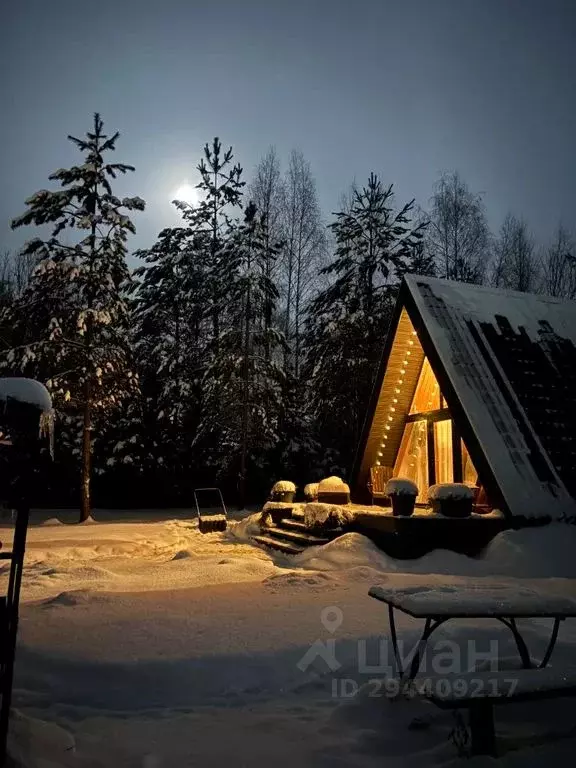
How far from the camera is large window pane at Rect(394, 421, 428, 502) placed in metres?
14.7

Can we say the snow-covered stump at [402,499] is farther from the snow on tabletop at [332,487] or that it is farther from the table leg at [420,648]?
the table leg at [420,648]

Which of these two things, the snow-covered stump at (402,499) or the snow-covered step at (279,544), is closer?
the snow-covered stump at (402,499)

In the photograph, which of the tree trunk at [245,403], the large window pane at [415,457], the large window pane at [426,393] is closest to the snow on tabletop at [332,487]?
A: the large window pane at [415,457]

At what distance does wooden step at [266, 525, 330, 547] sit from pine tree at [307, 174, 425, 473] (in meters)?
11.0

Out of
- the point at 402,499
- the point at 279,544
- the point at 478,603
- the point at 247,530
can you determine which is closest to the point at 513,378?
the point at 402,499

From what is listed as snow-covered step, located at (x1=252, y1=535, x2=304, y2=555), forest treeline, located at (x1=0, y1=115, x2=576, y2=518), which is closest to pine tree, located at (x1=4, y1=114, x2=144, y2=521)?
forest treeline, located at (x1=0, y1=115, x2=576, y2=518)

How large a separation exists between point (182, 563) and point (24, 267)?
3255 centimetres

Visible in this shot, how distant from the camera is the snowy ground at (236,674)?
10.8 ft

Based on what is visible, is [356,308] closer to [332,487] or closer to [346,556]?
[332,487]

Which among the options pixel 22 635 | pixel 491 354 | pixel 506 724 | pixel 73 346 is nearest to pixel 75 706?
pixel 22 635

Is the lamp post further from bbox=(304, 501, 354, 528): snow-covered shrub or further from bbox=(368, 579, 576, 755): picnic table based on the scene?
bbox=(304, 501, 354, 528): snow-covered shrub

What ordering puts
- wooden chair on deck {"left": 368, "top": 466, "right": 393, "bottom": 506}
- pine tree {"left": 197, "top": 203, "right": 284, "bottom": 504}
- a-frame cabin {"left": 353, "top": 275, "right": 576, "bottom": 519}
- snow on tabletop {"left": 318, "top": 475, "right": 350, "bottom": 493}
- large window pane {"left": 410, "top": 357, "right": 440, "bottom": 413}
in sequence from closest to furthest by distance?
1. a-frame cabin {"left": 353, "top": 275, "right": 576, "bottom": 519}
2. snow on tabletop {"left": 318, "top": 475, "right": 350, "bottom": 493}
3. large window pane {"left": 410, "top": 357, "right": 440, "bottom": 413}
4. wooden chair on deck {"left": 368, "top": 466, "right": 393, "bottom": 506}
5. pine tree {"left": 197, "top": 203, "right": 284, "bottom": 504}

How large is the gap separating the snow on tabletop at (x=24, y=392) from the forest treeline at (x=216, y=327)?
1582 centimetres

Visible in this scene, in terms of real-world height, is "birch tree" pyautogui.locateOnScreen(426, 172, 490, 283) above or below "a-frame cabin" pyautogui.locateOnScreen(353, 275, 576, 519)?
above
